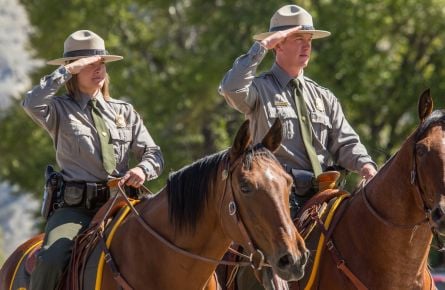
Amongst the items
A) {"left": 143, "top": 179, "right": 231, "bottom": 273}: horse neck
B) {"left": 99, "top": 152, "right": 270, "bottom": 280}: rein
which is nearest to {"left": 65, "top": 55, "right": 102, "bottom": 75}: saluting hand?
{"left": 99, "top": 152, "right": 270, "bottom": 280}: rein

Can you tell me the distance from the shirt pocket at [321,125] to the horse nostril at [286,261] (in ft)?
8.50

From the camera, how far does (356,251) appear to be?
9180mm

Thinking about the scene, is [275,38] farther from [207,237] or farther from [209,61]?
[209,61]

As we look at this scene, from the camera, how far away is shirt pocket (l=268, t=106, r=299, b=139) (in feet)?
32.2

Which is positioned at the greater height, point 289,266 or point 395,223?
point 289,266

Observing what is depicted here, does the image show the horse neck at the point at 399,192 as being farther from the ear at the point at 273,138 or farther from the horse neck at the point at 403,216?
the ear at the point at 273,138

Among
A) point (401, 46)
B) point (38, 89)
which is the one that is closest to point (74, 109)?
point (38, 89)

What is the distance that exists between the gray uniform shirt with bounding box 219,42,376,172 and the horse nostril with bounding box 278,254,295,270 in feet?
7.17

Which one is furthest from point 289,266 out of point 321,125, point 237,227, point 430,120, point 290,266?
point 321,125

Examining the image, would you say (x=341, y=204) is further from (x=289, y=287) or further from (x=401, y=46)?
(x=401, y=46)

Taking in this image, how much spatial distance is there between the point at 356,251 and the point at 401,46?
833 inches

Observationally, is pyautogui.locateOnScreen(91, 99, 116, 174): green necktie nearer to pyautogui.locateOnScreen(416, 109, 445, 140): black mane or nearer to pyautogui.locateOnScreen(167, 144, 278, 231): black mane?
pyautogui.locateOnScreen(167, 144, 278, 231): black mane

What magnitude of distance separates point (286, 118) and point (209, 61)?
1988cm

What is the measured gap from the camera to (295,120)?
389 inches
